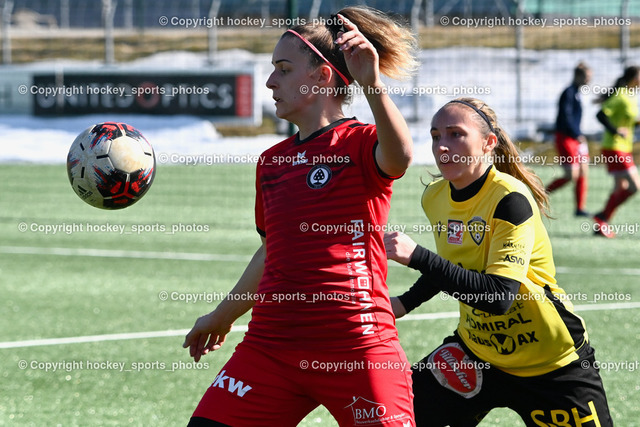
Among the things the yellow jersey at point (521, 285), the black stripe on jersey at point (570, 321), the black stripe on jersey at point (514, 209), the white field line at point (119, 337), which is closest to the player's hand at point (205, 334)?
the yellow jersey at point (521, 285)

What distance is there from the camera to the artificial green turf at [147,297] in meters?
5.05

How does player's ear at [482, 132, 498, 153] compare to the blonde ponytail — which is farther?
the blonde ponytail

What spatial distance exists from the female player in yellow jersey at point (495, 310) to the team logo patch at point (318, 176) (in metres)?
0.50

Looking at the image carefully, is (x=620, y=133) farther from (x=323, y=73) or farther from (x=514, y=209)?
(x=323, y=73)

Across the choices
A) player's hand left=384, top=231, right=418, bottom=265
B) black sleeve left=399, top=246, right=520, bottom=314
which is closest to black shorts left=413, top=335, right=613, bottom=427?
black sleeve left=399, top=246, right=520, bottom=314

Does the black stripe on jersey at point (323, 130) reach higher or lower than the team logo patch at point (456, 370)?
higher

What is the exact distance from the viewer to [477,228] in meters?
3.71

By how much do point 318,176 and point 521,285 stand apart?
938mm

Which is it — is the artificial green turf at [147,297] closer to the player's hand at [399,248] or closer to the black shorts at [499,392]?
the black shorts at [499,392]

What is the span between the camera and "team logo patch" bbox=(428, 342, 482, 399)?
3760 millimetres

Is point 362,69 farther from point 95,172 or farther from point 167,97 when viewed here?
point 167,97

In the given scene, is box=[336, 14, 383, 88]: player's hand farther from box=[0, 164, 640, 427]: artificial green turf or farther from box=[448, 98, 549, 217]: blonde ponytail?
box=[0, 164, 640, 427]: artificial green turf

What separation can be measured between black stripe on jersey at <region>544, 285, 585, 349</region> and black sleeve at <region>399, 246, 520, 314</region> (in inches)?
11.8

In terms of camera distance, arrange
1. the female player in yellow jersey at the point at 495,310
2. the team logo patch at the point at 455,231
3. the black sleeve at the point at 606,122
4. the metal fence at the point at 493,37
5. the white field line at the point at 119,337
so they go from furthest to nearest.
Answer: the metal fence at the point at 493,37 < the black sleeve at the point at 606,122 < the white field line at the point at 119,337 < the team logo patch at the point at 455,231 < the female player in yellow jersey at the point at 495,310
